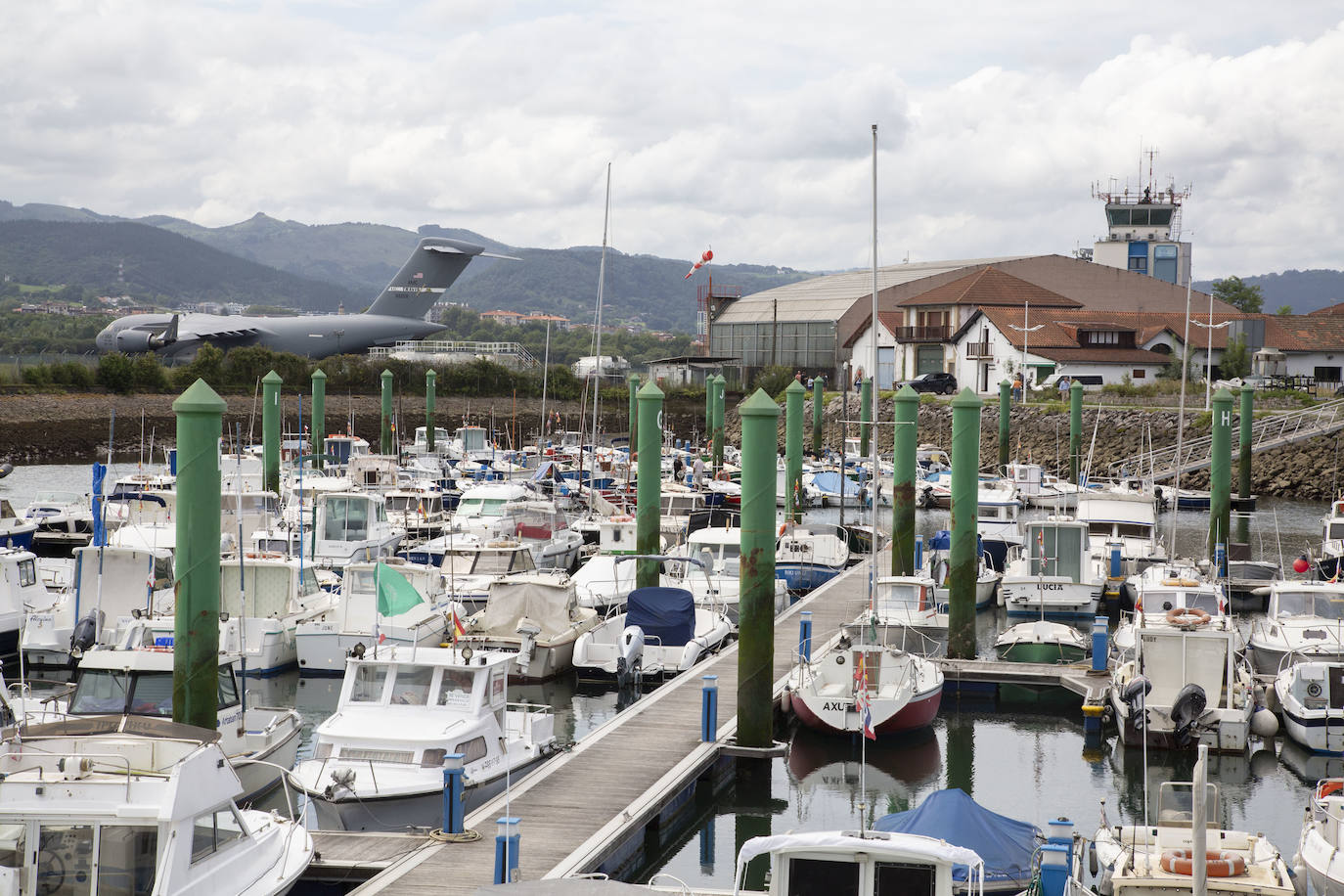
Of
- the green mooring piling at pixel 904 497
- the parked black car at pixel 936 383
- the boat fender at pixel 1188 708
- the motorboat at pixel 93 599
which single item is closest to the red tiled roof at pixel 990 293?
the parked black car at pixel 936 383

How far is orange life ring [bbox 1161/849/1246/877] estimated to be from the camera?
12.2m

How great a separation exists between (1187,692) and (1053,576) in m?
10.8

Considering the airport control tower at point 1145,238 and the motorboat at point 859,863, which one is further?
the airport control tower at point 1145,238

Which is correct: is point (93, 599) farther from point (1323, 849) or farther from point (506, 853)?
point (1323, 849)

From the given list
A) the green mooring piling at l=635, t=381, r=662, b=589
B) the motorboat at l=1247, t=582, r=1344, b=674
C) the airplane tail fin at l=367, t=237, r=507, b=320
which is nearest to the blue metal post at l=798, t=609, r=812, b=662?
the green mooring piling at l=635, t=381, r=662, b=589

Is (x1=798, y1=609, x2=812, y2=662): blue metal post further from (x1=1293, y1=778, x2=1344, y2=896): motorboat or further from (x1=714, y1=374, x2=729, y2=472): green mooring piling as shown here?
(x1=714, y1=374, x2=729, y2=472): green mooring piling

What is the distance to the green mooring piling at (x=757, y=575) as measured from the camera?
18.4m

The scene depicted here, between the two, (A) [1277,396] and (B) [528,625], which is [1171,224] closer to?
(A) [1277,396]

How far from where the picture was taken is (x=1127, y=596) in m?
32.9

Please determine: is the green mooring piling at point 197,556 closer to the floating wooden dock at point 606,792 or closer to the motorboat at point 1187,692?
the floating wooden dock at point 606,792

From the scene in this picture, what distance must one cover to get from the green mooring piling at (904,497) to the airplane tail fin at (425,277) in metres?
73.8

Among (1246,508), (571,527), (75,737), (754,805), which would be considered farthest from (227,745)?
(1246,508)

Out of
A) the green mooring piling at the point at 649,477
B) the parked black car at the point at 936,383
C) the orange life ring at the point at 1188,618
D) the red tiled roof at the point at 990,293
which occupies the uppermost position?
the red tiled roof at the point at 990,293

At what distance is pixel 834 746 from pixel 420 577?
914 cm
